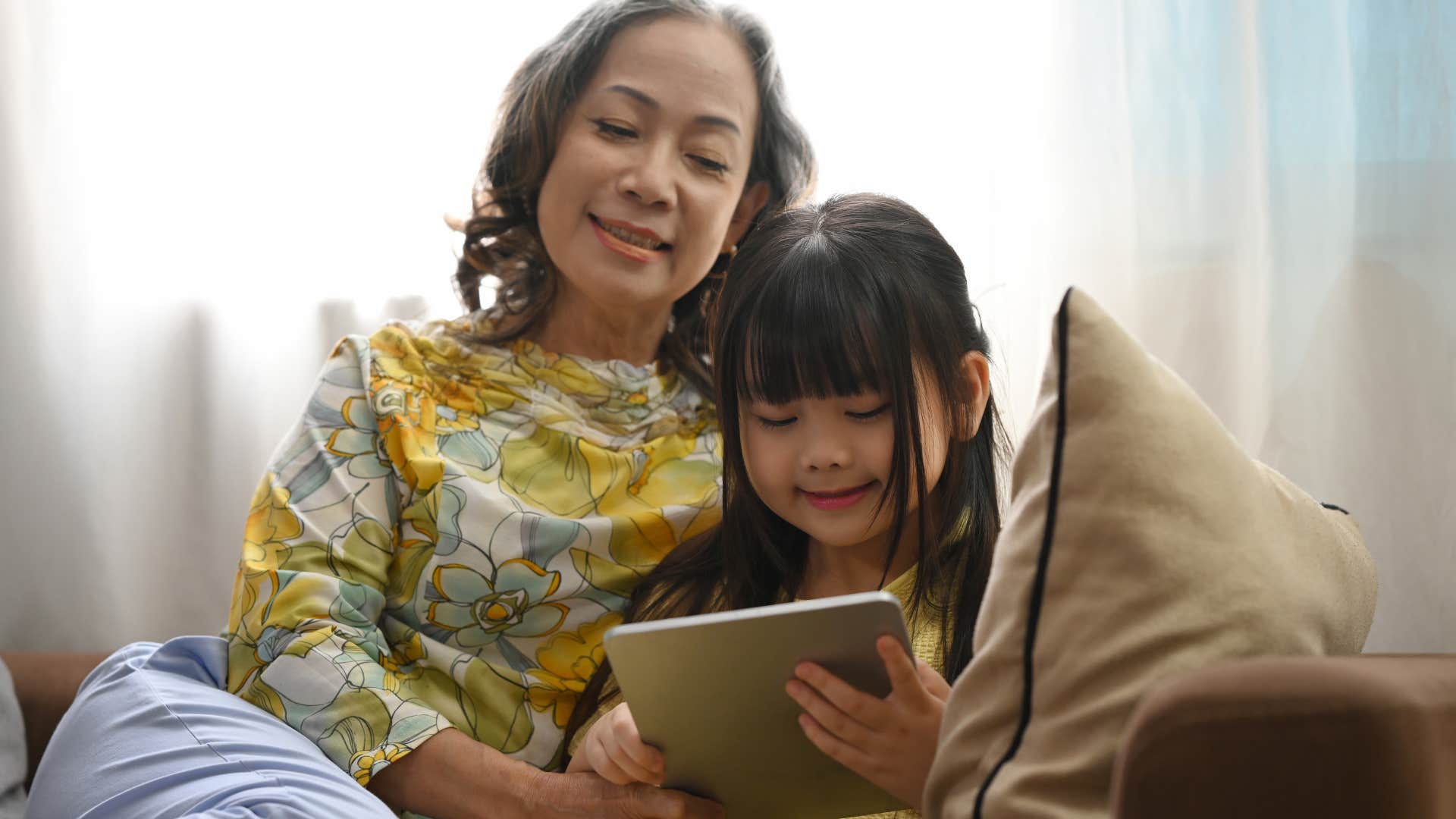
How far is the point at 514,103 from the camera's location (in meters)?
1.57

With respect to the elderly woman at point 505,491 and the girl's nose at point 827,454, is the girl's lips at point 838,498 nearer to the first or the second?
the girl's nose at point 827,454

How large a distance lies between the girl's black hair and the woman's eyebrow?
0.24 m

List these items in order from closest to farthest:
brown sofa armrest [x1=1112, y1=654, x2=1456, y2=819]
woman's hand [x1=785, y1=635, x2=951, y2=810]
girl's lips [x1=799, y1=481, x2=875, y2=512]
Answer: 1. brown sofa armrest [x1=1112, y1=654, x2=1456, y2=819]
2. woman's hand [x1=785, y1=635, x2=951, y2=810]
3. girl's lips [x1=799, y1=481, x2=875, y2=512]

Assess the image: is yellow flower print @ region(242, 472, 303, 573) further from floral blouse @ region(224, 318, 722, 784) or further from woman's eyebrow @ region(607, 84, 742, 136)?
woman's eyebrow @ region(607, 84, 742, 136)

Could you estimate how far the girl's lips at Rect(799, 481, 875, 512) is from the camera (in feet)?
3.69

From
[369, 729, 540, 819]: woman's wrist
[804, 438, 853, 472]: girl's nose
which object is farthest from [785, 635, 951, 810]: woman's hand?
[369, 729, 540, 819]: woman's wrist

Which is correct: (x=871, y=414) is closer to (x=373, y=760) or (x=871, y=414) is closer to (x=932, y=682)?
(x=932, y=682)

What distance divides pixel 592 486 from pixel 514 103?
1.72ft

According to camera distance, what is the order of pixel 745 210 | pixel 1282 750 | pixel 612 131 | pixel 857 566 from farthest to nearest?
pixel 745 210 → pixel 612 131 → pixel 857 566 → pixel 1282 750

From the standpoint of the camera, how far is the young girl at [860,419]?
1.10m

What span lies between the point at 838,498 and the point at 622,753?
30 cm

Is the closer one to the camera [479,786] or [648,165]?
[479,786]

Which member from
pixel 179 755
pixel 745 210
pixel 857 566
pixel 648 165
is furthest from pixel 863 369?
pixel 179 755

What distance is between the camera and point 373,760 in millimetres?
1185
